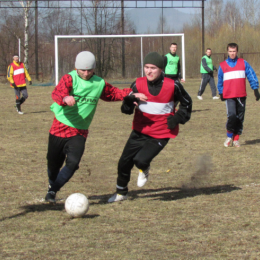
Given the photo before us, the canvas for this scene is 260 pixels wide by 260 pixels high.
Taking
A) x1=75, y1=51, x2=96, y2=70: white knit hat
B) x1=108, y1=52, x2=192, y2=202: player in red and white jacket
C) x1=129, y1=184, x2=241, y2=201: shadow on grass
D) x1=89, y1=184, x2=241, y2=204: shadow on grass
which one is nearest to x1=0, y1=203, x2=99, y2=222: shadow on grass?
x1=89, y1=184, x2=241, y2=204: shadow on grass

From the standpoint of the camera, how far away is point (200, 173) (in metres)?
6.62

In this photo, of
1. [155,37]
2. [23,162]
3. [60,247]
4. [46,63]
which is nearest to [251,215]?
[60,247]

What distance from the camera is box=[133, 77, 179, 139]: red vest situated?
189 inches

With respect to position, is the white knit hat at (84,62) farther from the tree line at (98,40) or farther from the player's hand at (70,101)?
the tree line at (98,40)

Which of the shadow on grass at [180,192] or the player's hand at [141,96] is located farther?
the shadow on grass at [180,192]

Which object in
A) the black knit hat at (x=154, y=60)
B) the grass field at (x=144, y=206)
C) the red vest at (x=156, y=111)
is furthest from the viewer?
the red vest at (x=156, y=111)

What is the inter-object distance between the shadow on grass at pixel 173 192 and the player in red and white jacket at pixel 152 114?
14.7 inches

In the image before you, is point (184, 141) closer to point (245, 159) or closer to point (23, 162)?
point (245, 159)

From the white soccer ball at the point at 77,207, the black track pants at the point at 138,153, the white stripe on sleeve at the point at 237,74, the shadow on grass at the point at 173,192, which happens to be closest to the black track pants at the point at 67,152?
the white soccer ball at the point at 77,207

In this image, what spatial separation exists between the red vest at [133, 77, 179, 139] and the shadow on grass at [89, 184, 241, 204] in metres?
0.86

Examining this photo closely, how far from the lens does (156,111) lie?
4879 mm

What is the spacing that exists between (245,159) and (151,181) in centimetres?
210

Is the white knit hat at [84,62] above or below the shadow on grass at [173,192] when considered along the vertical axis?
above

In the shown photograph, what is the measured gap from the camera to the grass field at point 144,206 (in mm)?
3592
